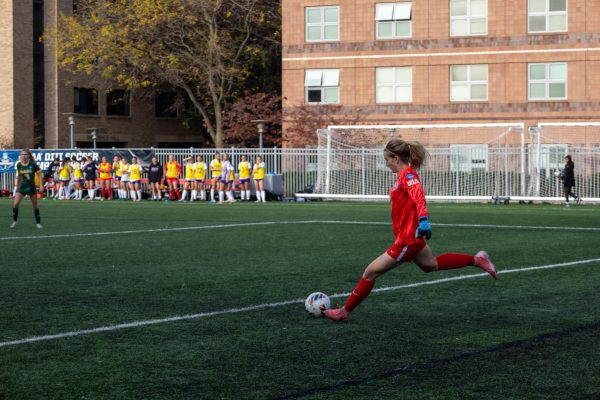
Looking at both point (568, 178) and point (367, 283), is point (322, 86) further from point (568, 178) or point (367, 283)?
point (367, 283)

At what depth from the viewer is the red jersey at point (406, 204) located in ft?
27.8

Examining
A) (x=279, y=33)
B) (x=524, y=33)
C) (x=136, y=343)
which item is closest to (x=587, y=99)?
(x=524, y=33)

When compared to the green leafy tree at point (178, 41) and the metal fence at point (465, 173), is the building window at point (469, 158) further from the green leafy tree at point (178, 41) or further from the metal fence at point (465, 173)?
the green leafy tree at point (178, 41)

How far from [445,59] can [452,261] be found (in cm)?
3684

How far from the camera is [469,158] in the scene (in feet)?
120

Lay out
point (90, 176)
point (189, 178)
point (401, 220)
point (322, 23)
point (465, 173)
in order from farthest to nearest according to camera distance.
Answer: point (322, 23), point (90, 176), point (189, 178), point (465, 173), point (401, 220)

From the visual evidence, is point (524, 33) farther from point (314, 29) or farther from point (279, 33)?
point (279, 33)

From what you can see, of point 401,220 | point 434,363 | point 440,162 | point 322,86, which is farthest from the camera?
point 322,86

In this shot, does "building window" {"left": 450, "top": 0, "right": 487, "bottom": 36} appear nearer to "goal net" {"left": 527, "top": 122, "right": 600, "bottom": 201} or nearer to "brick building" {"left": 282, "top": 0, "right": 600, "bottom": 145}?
"brick building" {"left": 282, "top": 0, "right": 600, "bottom": 145}

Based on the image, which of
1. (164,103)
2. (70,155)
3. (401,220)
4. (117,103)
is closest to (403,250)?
(401,220)

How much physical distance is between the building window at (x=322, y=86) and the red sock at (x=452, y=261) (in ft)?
124

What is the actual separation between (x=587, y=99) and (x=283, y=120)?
13375mm

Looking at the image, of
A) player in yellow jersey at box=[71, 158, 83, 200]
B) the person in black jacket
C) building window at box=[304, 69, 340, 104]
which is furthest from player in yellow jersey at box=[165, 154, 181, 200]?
the person in black jacket

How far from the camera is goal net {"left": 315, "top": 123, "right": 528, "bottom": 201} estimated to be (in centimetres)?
3547
